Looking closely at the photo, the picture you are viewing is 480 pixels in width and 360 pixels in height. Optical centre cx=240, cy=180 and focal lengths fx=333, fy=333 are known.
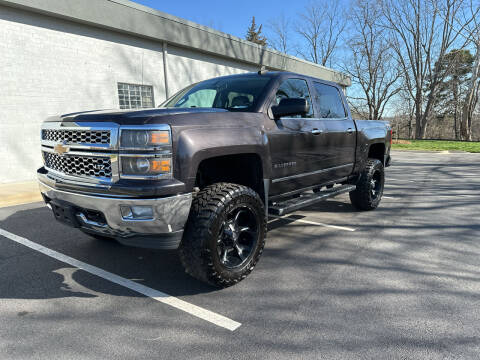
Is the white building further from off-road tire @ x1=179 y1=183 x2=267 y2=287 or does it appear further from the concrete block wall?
off-road tire @ x1=179 y1=183 x2=267 y2=287

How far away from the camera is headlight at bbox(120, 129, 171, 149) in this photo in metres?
2.38

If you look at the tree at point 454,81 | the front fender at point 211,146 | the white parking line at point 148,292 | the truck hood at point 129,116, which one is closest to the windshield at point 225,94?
the front fender at point 211,146

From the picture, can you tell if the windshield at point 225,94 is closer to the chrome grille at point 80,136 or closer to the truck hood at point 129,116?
the truck hood at point 129,116

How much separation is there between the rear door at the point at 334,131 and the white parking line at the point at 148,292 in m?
2.47

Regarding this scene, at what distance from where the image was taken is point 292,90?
385 centimetres

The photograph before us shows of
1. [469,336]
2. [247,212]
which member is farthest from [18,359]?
[469,336]

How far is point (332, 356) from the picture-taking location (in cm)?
205

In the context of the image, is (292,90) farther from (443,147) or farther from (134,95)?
(443,147)

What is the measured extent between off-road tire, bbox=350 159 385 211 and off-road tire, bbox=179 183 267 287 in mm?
2986

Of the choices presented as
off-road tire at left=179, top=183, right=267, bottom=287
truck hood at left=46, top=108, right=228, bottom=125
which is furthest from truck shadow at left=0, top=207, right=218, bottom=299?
truck hood at left=46, top=108, right=228, bottom=125

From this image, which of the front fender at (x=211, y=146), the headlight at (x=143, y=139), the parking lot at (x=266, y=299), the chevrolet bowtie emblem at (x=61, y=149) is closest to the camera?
the parking lot at (x=266, y=299)

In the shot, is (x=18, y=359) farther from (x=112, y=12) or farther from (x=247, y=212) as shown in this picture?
(x=112, y=12)

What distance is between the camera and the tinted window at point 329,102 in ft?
14.2

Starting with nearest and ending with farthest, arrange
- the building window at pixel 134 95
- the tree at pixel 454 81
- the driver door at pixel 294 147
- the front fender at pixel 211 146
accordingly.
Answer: the front fender at pixel 211 146 < the driver door at pixel 294 147 < the building window at pixel 134 95 < the tree at pixel 454 81
